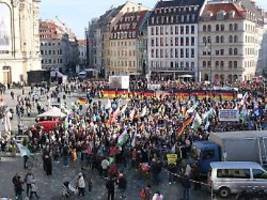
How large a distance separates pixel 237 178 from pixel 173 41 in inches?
3163

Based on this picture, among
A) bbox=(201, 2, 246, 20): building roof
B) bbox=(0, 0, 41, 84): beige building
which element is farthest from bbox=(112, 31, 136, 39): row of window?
bbox=(0, 0, 41, 84): beige building

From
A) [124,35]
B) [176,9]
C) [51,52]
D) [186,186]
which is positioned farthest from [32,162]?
[51,52]

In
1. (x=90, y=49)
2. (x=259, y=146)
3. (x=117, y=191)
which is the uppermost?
(x=90, y=49)

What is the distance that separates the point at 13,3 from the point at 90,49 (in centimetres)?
5312

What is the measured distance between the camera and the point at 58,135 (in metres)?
33.0

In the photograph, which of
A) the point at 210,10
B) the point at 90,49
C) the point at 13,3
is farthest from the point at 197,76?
the point at 90,49

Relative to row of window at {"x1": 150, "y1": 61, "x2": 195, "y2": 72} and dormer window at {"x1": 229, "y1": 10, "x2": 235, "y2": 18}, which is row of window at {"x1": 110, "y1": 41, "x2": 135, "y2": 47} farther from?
dormer window at {"x1": 229, "y1": 10, "x2": 235, "y2": 18}

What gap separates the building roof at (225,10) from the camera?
9231 cm

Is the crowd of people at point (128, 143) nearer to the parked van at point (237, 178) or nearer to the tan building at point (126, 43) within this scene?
the parked van at point (237, 178)

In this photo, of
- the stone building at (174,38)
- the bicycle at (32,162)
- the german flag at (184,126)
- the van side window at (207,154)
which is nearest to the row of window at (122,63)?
the stone building at (174,38)

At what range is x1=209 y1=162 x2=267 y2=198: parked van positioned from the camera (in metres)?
22.3

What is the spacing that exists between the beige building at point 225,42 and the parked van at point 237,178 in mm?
71156

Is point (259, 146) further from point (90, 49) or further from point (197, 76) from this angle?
point (90, 49)

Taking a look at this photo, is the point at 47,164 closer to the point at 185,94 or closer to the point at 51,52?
the point at 185,94
